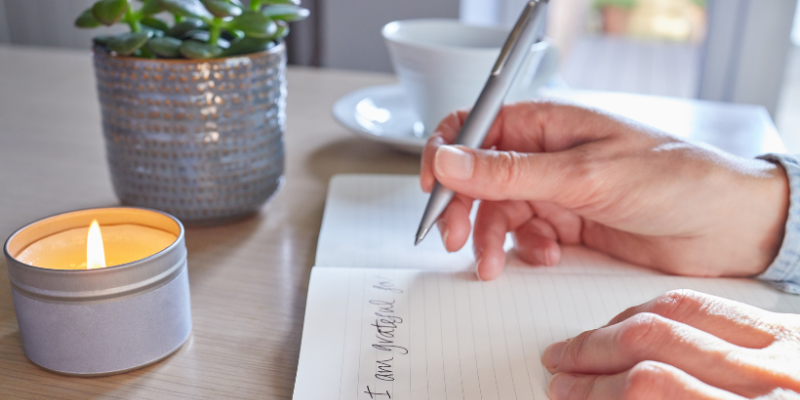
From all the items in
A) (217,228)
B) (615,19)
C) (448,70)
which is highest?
(448,70)

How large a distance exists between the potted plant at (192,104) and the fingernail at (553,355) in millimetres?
312

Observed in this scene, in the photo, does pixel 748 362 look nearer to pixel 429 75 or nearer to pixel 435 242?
pixel 435 242

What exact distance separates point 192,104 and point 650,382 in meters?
0.40

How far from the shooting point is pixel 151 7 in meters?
0.50

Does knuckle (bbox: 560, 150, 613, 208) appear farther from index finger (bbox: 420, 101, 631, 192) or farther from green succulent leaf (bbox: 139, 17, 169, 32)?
green succulent leaf (bbox: 139, 17, 169, 32)

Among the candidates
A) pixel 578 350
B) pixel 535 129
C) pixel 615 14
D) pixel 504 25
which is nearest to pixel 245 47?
pixel 535 129

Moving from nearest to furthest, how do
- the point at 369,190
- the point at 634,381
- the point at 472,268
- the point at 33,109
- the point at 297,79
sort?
the point at 634,381
the point at 472,268
the point at 369,190
the point at 33,109
the point at 297,79

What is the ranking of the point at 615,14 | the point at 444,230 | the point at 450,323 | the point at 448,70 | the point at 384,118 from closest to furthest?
1. the point at 450,323
2. the point at 444,230
3. the point at 448,70
4. the point at 384,118
5. the point at 615,14

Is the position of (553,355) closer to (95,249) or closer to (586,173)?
(586,173)

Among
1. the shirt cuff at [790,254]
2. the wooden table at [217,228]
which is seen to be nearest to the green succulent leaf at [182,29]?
the wooden table at [217,228]

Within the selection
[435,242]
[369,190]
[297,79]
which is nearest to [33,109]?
[297,79]

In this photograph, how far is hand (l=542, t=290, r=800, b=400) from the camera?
0.32 metres

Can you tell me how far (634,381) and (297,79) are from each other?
879 millimetres

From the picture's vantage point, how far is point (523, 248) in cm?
53
